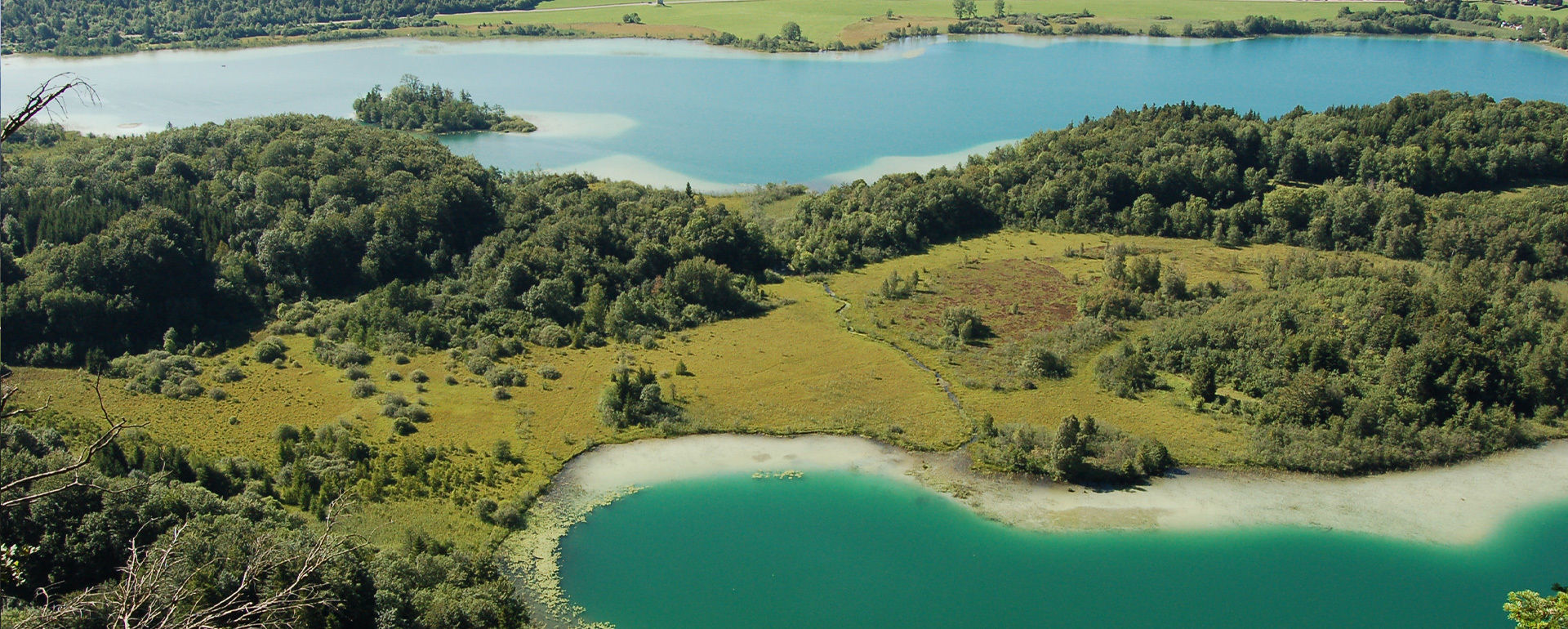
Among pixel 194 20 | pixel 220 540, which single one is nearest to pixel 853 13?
pixel 194 20

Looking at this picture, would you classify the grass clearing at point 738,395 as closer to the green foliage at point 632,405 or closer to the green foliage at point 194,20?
the green foliage at point 632,405

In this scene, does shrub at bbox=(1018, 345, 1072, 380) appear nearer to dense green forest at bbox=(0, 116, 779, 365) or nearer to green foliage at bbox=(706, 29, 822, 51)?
dense green forest at bbox=(0, 116, 779, 365)

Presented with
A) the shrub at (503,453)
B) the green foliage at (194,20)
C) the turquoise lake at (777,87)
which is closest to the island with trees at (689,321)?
the shrub at (503,453)

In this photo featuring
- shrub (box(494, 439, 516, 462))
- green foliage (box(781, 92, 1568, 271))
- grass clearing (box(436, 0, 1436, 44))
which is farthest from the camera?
grass clearing (box(436, 0, 1436, 44))

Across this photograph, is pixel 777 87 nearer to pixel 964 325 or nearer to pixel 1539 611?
pixel 964 325

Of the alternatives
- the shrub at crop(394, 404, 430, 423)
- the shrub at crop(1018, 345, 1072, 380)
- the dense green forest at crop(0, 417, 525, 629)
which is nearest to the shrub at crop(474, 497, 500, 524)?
the dense green forest at crop(0, 417, 525, 629)

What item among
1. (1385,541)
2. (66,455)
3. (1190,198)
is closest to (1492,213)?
(1190,198)
